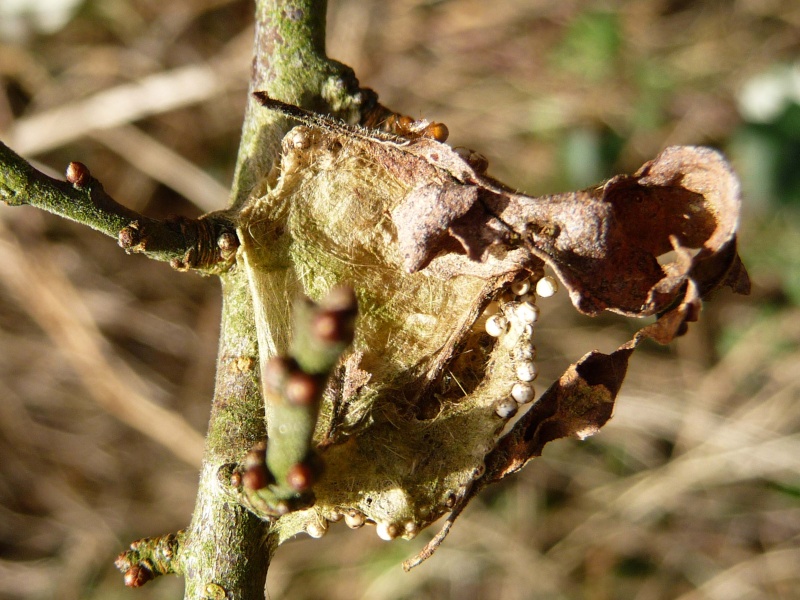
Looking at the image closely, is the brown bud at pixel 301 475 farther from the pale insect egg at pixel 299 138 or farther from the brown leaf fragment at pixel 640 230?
the pale insect egg at pixel 299 138

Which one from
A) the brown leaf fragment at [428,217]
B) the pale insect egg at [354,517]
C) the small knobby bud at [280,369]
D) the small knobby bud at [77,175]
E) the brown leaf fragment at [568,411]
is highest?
the small knobby bud at [77,175]

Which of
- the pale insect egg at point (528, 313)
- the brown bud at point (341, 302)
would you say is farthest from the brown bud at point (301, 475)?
the pale insect egg at point (528, 313)

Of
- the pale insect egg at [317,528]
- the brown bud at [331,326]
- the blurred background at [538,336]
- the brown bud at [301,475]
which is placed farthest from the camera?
the blurred background at [538,336]

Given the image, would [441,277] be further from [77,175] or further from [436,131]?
[77,175]

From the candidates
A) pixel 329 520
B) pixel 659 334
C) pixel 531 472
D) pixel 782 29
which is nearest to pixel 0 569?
pixel 531 472

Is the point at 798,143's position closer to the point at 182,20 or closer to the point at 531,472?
the point at 531,472
